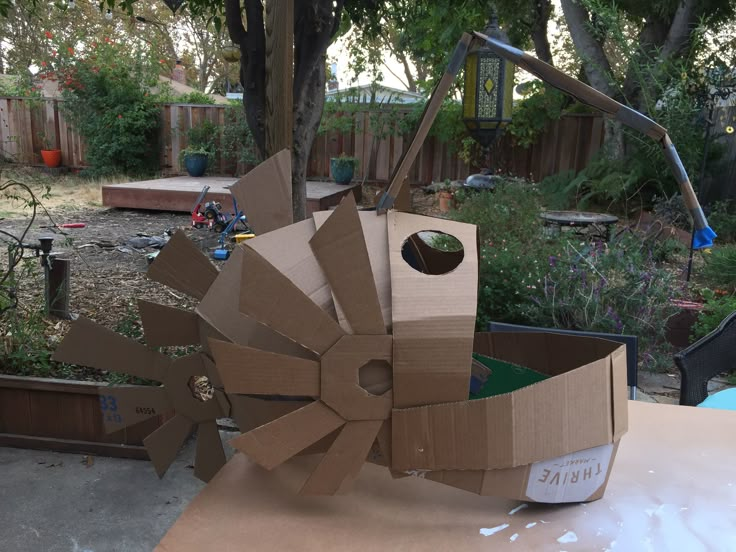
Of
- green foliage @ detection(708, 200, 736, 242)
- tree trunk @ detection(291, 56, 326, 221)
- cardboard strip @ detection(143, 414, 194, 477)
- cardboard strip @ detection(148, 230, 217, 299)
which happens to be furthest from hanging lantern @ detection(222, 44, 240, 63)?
cardboard strip @ detection(143, 414, 194, 477)

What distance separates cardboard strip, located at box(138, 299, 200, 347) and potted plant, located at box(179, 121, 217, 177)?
10555 mm

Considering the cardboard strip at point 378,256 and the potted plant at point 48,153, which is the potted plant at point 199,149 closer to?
the potted plant at point 48,153

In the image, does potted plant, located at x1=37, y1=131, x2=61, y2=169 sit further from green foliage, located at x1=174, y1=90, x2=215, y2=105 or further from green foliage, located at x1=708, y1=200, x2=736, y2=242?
green foliage, located at x1=708, y1=200, x2=736, y2=242

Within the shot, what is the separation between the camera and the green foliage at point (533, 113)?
31.5 ft

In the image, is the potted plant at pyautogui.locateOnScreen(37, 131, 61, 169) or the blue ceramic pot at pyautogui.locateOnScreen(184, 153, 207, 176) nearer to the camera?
the blue ceramic pot at pyautogui.locateOnScreen(184, 153, 207, 176)

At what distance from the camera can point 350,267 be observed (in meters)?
0.77

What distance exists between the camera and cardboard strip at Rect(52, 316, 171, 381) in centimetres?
96

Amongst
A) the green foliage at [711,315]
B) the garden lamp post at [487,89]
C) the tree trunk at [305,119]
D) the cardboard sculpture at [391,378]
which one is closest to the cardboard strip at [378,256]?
the cardboard sculpture at [391,378]

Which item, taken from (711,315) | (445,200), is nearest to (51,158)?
(445,200)

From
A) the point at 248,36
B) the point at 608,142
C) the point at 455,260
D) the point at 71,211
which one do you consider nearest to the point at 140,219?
the point at 71,211

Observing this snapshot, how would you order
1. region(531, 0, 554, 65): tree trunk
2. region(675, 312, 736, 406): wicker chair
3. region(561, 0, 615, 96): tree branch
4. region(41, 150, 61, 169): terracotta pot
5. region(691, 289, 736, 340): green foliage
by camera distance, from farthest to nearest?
1. region(41, 150, 61, 169): terracotta pot
2. region(531, 0, 554, 65): tree trunk
3. region(561, 0, 615, 96): tree branch
4. region(691, 289, 736, 340): green foliage
5. region(675, 312, 736, 406): wicker chair

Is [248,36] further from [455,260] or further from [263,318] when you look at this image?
[263,318]

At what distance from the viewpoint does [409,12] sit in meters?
3.84

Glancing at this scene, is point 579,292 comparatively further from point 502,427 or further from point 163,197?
point 163,197
